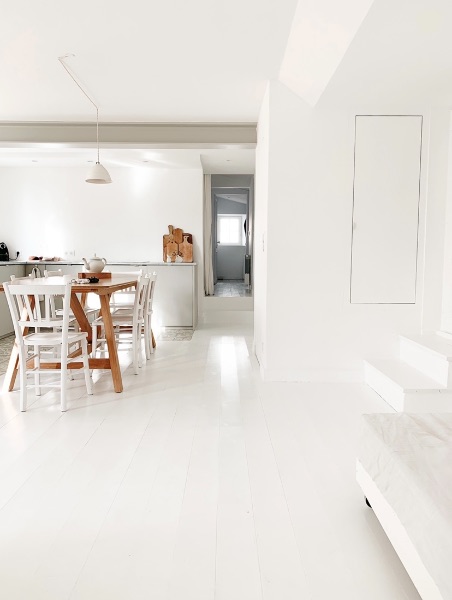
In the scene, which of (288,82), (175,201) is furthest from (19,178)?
(288,82)

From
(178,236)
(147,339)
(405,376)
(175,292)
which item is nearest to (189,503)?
(405,376)

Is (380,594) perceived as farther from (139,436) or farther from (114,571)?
(139,436)

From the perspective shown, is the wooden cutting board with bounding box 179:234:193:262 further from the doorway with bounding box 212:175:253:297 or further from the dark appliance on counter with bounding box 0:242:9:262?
the doorway with bounding box 212:175:253:297

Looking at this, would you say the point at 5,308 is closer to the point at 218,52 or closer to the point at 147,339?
the point at 147,339

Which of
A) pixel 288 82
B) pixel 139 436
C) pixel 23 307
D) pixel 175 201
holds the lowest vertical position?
pixel 139 436

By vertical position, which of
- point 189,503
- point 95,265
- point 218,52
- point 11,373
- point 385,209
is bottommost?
point 189,503

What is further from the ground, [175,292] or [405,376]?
[175,292]

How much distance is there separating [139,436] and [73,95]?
3.34 meters

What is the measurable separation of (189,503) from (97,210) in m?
6.46

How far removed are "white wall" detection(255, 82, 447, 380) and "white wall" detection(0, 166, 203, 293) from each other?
3.79 m

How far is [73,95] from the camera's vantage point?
4.40 m

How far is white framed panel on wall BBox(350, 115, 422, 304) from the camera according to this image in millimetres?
3850

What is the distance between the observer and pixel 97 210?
302 inches

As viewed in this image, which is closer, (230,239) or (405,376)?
(405,376)
